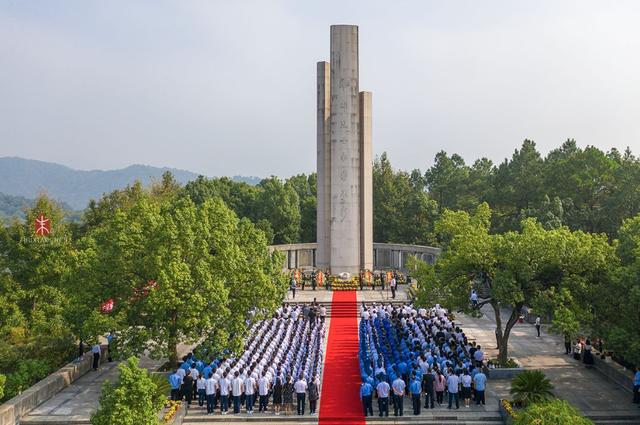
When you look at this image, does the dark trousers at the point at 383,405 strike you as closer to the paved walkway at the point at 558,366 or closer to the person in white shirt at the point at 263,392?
the person in white shirt at the point at 263,392

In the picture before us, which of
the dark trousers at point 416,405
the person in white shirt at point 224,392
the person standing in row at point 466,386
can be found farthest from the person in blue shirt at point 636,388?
the person in white shirt at point 224,392

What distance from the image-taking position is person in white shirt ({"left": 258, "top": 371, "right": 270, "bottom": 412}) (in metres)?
18.8

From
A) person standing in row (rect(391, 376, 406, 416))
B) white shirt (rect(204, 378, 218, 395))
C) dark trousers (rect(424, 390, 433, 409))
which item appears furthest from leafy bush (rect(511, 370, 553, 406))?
white shirt (rect(204, 378, 218, 395))

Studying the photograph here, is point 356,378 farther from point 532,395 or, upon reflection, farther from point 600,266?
point 600,266

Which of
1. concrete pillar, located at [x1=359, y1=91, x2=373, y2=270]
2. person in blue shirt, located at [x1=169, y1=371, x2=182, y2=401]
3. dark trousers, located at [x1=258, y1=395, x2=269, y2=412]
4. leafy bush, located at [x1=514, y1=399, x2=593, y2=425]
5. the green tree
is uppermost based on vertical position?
concrete pillar, located at [x1=359, y1=91, x2=373, y2=270]

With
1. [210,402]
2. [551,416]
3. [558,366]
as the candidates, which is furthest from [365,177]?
[551,416]

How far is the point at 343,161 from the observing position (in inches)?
1751

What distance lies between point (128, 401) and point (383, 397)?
26.5 feet

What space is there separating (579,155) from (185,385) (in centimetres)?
4266

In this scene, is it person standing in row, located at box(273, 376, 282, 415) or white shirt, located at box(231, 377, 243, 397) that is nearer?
white shirt, located at box(231, 377, 243, 397)

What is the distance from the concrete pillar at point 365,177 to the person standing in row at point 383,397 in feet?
93.5

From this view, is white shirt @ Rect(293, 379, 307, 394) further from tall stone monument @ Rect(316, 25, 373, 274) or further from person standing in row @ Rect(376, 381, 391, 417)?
tall stone monument @ Rect(316, 25, 373, 274)

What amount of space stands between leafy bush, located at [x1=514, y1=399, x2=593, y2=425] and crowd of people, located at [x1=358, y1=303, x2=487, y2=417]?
3.81m

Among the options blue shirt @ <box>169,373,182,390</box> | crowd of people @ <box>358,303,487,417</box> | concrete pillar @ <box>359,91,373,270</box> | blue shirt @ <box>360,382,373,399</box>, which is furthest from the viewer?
concrete pillar @ <box>359,91,373,270</box>
